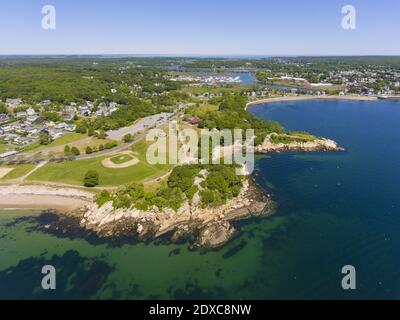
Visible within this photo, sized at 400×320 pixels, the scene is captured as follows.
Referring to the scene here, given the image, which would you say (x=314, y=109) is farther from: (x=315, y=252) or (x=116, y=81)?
(x=116, y=81)

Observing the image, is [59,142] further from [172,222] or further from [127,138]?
[172,222]

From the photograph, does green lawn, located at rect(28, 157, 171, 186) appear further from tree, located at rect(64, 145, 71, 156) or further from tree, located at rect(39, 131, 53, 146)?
tree, located at rect(39, 131, 53, 146)

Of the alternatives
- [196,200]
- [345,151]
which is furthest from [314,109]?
[196,200]

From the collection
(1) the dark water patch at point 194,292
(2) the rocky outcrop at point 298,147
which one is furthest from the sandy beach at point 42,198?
(2) the rocky outcrop at point 298,147

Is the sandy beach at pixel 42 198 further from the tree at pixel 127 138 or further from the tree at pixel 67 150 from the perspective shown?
the tree at pixel 127 138

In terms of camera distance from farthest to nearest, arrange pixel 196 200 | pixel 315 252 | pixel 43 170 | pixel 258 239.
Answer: pixel 43 170, pixel 196 200, pixel 258 239, pixel 315 252

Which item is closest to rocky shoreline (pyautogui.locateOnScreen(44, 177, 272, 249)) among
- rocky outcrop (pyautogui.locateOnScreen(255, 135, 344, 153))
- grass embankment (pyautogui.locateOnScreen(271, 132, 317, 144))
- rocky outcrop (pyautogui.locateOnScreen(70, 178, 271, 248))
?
rocky outcrop (pyautogui.locateOnScreen(70, 178, 271, 248))

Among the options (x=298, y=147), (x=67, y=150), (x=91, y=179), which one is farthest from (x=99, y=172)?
(x=298, y=147)
